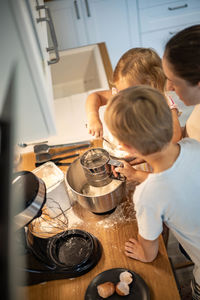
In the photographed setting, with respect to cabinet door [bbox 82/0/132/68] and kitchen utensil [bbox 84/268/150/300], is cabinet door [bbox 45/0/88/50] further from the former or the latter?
kitchen utensil [bbox 84/268/150/300]

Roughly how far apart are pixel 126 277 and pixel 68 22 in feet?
7.22

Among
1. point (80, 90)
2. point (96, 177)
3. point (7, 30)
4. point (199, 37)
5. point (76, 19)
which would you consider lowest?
point (80, 90)

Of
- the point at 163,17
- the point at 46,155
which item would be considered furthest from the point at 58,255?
the point at 163,17

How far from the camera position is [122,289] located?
2.27 ft

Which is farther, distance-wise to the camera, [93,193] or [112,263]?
[93,193]

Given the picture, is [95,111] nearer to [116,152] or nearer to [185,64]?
[116,152]

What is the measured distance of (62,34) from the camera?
7.91ft

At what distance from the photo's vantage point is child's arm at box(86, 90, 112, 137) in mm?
1168

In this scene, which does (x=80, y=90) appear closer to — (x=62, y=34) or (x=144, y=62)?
(x=62, y=34)

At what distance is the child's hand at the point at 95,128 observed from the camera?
116 centimetres

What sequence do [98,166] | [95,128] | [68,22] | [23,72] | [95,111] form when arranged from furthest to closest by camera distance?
1. [68,22]
2. [95,111]
3. [95,128]
4. [98,166]
5. [23,72]

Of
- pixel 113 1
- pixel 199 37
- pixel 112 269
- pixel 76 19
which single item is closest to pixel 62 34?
pixel 76 19

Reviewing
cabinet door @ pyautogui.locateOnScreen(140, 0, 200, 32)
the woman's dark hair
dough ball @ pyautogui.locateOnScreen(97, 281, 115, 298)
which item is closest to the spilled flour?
dough ball @ pyautogui.locateOnScreen(97, 281, 115, 298)

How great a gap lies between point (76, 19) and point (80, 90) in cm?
76
